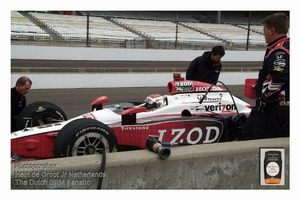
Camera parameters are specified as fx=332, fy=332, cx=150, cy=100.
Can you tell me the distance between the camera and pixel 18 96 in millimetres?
5109

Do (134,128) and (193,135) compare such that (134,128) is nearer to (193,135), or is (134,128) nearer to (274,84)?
(193,135)

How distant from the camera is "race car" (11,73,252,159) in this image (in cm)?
387

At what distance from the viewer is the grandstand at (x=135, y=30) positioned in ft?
79.1

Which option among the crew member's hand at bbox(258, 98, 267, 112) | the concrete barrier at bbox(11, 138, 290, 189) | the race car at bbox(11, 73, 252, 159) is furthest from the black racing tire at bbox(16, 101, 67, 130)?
the crew member's hand at bbox(258, 98, 267, 112)

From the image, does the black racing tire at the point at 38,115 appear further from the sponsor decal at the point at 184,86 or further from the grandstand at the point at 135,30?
the grandstand at the point at 135,30

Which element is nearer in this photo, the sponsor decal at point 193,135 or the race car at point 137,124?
the race car at point 137,124

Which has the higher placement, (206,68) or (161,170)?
(206,68)

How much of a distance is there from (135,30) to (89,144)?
27490 millimetres

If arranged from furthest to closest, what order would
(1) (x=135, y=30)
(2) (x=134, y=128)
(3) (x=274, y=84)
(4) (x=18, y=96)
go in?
(1) (x=135, y=30) < (4) (x=18, y=96) < (2) (x=134, y=128) < (3) (x=274, y=84)

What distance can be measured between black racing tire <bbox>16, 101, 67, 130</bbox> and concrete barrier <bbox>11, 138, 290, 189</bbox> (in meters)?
1.98

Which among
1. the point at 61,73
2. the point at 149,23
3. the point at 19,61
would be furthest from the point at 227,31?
the point at 61,73

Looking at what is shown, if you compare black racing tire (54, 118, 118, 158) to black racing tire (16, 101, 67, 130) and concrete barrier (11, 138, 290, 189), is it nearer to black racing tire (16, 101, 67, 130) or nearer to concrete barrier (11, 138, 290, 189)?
concrete barrier (11, 138, 290, 189)

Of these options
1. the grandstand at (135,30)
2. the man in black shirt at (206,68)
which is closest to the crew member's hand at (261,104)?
the man in black shirt at (206,68)

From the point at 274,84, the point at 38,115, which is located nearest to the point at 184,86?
the point at 274,84
